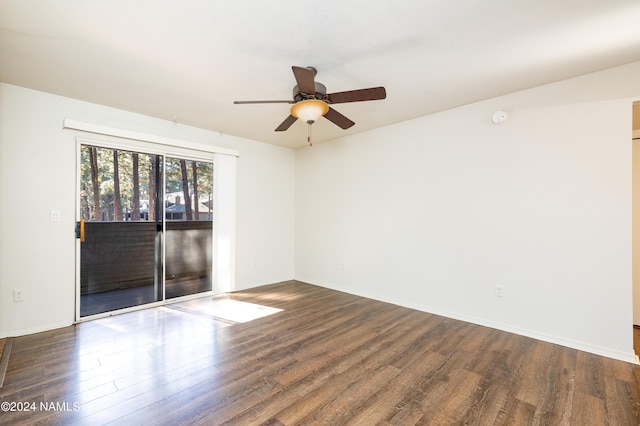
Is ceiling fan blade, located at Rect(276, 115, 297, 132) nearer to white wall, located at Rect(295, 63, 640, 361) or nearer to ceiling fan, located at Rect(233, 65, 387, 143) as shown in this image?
ceiling fan, located at Rect(233, 65, 387, 143)

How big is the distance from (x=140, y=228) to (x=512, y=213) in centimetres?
458

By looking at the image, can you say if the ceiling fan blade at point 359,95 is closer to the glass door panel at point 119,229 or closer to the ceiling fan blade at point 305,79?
the ceiling fan blade at point 305,79

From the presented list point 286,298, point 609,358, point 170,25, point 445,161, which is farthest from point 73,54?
point 609,358

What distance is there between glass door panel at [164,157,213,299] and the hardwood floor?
0.96m

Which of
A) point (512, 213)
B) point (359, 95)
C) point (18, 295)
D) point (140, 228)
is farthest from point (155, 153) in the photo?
point (512, 213)

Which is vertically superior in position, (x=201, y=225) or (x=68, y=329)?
(x=201, y=225)

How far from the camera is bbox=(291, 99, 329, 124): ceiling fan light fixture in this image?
7.42 feet

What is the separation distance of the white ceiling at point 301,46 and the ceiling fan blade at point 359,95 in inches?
13.1

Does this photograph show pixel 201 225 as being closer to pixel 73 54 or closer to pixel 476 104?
pixel 73 54

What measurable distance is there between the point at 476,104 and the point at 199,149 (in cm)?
378

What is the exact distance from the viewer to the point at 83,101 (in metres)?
3.22

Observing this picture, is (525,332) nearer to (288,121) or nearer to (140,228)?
(288,121)

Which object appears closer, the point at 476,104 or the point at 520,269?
the point at 520,269

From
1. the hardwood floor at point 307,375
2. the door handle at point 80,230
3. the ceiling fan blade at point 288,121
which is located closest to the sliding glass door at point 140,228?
the door handle at point 80,230
